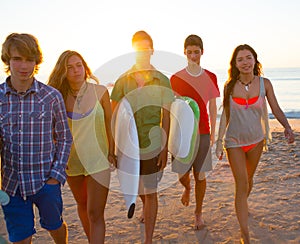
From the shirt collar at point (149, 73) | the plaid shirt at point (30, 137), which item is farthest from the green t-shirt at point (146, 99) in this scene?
the plaid shirt at point (30, 137)

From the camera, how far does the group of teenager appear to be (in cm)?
269

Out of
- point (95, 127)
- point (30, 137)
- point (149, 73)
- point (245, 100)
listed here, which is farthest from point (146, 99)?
point (30, 137)

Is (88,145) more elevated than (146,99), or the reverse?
(146,99)

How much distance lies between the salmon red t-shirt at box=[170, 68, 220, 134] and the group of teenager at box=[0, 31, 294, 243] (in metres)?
0.01

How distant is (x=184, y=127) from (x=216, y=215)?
3.72 feet

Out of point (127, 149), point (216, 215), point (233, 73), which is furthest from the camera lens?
point (216, 215)

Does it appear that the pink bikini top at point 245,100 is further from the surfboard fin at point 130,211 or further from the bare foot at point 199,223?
the surfboard fin at point 130,211

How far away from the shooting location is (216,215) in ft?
14.9

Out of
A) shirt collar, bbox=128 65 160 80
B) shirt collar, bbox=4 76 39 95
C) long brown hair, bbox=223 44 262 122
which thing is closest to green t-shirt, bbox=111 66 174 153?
shirt collar, bbox=128 65 160 80

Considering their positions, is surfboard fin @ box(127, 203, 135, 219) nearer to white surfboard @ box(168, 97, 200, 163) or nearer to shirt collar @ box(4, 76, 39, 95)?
white surfboard @ box(168, 97, 200, 163)

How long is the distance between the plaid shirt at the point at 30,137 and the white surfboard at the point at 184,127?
1.61 m

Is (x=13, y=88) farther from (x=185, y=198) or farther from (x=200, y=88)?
(x=185, y=198)

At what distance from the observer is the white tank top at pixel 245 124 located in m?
3.79

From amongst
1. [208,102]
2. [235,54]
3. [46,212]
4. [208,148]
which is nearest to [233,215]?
[208,148]
